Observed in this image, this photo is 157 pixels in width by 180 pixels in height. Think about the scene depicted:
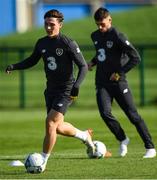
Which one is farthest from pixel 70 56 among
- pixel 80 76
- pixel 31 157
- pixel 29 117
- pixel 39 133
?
pixel 29 117

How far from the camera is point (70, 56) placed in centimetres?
1258

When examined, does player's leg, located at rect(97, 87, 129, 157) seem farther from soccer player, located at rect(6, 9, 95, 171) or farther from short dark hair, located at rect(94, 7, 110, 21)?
soccer player, located at rect(6, 9, 95, 171)

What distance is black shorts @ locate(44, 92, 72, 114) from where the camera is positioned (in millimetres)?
12453

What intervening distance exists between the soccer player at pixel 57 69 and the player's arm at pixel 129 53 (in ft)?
4.13

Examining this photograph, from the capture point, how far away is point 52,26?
1241 centimetres

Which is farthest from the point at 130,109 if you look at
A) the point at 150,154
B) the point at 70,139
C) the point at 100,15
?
the point at 70,139

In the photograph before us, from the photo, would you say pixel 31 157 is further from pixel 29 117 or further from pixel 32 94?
pixel 32 94

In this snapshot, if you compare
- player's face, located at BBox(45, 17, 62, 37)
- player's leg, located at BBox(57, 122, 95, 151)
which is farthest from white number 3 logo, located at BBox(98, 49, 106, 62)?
player's face, located at BBox(45, 17, 62, 37)

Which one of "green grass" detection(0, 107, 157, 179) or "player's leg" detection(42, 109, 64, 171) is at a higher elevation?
"player's leg" detection(42, 109, 64, 171)

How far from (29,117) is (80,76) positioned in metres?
12.4

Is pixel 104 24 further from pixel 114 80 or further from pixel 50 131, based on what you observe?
pixel 50 131

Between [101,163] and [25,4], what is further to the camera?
[25,4]

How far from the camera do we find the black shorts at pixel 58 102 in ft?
40.9

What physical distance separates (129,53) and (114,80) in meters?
0.48
